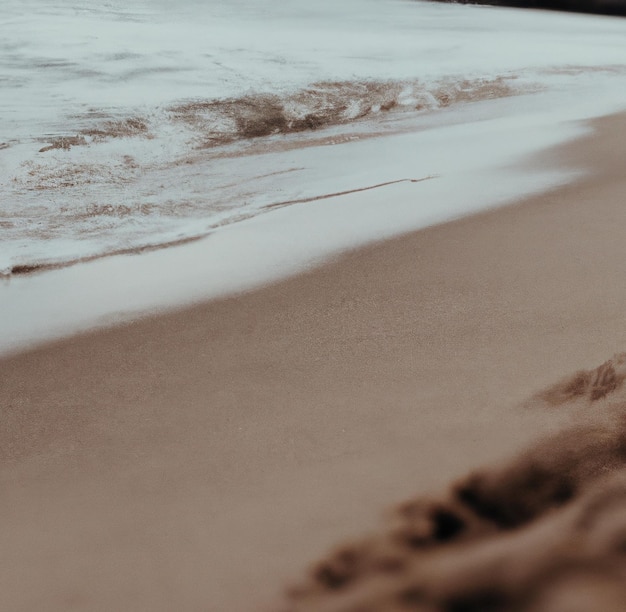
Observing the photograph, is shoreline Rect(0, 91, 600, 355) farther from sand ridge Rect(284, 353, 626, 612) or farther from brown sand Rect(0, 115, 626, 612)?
sand ridge Rect(284, 353, 626, 612)

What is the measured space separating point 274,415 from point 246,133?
78.1 inches

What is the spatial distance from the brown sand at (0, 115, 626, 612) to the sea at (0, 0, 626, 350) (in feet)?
0.85

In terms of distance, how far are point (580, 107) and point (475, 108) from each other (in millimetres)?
517

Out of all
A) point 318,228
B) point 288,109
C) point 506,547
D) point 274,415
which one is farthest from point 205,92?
point 506,547

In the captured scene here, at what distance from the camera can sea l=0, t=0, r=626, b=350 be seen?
219 cm

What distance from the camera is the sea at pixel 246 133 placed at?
7.19 ft

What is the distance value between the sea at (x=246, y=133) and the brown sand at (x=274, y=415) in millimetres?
258

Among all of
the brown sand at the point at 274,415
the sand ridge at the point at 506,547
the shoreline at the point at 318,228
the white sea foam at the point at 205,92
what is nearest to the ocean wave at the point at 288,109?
the white sea foam at the point at 205,92

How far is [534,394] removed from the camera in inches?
58.4

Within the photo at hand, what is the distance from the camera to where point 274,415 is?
144cm

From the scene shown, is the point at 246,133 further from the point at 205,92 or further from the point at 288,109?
the point at 205,92

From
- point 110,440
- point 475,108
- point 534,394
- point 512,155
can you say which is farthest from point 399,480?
point 475,108

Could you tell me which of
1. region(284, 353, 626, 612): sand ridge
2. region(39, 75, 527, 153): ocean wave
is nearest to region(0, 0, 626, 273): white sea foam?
region(39, 75, 527, 153): ocean wave

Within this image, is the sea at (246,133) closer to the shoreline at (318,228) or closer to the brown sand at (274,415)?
the shoreline at (318,228)
